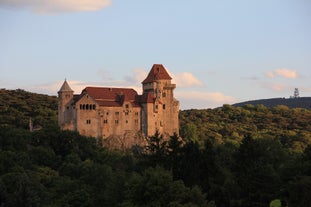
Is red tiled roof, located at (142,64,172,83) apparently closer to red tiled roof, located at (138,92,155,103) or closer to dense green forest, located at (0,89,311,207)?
red tiled roof, located at (138,92,155,103)

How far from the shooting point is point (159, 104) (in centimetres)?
12394

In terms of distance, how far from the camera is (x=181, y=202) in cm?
5838

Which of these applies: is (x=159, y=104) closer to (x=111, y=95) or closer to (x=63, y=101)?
(x=111, y=95)

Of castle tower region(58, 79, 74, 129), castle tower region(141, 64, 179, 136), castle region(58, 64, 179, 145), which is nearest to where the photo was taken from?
castle region(58, 64, 179, 145)

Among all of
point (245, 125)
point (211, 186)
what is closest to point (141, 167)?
point (211, 186)

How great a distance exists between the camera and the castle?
11588 centimetres

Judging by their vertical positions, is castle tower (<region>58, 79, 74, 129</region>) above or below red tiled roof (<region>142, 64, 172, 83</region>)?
below

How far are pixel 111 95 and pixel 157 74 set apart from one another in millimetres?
10359

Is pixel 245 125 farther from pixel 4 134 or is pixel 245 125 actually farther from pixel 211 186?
pixel 211 186

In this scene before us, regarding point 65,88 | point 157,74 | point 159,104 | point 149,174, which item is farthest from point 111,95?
point 149,174

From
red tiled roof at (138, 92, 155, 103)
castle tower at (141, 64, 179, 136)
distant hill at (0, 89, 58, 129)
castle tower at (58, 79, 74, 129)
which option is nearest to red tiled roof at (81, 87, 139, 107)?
red tiled roof at (138, 92, 155, 103)

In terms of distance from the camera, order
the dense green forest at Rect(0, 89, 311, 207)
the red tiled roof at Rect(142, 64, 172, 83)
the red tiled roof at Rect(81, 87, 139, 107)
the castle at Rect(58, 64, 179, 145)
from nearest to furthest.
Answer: the dense green forest at Rect(0, 89, 311, 207) < the castle at Rect(58, 64, 179, 145) < the red tiled roof at Rect(81, 87, 139, 107) < the red tiled roof at Rect(142, 64, 172, 83)

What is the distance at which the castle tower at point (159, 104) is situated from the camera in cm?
12188

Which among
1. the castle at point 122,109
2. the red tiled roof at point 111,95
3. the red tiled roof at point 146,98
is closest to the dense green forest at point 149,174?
the castle at point 122,109
